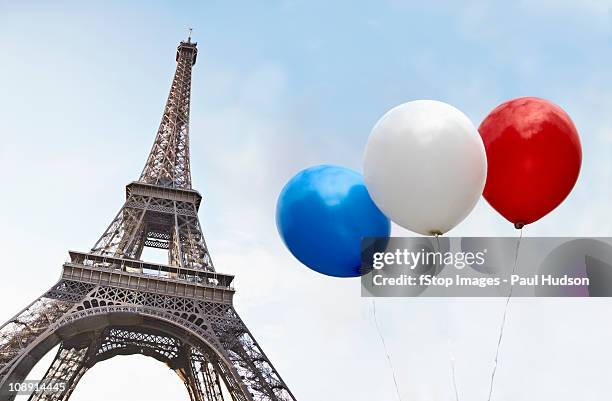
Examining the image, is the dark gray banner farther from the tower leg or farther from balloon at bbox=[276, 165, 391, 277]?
the tower leg

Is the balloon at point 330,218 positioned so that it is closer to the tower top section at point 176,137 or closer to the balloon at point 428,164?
the balloon at point 428,164

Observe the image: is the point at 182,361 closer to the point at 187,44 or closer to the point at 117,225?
the point at 117,225

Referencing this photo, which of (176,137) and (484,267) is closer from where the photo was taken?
(484,267)

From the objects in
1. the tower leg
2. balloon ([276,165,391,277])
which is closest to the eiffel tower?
the tower leg

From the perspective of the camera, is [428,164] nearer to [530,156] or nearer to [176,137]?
[530,156]

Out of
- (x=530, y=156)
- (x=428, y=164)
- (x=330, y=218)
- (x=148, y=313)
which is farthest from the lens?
(x=148, y=313)

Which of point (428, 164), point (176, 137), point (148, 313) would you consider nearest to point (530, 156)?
point (428, 164)

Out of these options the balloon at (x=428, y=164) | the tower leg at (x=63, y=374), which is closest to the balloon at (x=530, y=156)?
the balloon at (x=428, y=164)
